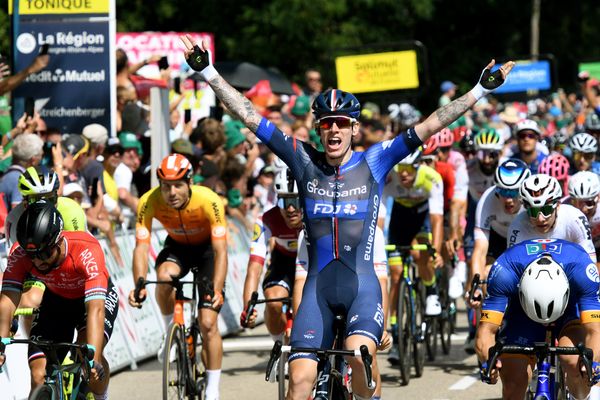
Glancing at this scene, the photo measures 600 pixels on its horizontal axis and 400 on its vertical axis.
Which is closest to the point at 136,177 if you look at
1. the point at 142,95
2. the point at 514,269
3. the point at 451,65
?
the point at 142,95

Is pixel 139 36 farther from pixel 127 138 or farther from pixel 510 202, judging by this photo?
pixel 510 202

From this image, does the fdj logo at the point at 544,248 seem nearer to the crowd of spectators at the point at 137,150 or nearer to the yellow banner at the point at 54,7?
the crowd of spectators at the point at 137,150

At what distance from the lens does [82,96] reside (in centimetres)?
1480

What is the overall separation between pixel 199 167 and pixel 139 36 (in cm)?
926

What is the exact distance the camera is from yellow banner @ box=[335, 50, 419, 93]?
23250 millimetres

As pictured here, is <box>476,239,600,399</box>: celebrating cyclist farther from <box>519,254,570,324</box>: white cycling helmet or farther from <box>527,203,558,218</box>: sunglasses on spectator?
<box>527,203,558,218</box>: sunglasses on spectator

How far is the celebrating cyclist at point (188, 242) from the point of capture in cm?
1041

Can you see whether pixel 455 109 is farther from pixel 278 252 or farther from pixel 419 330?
pixel 419 330

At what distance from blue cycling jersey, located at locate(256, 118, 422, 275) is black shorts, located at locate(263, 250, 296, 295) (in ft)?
9.75

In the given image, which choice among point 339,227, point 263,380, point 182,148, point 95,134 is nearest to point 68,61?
point 95,134

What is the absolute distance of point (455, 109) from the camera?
8.05 meters

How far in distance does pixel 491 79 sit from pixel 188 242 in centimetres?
365

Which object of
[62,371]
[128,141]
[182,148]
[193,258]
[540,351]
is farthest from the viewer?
[128,141]

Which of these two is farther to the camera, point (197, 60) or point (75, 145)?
point (75, 145)
